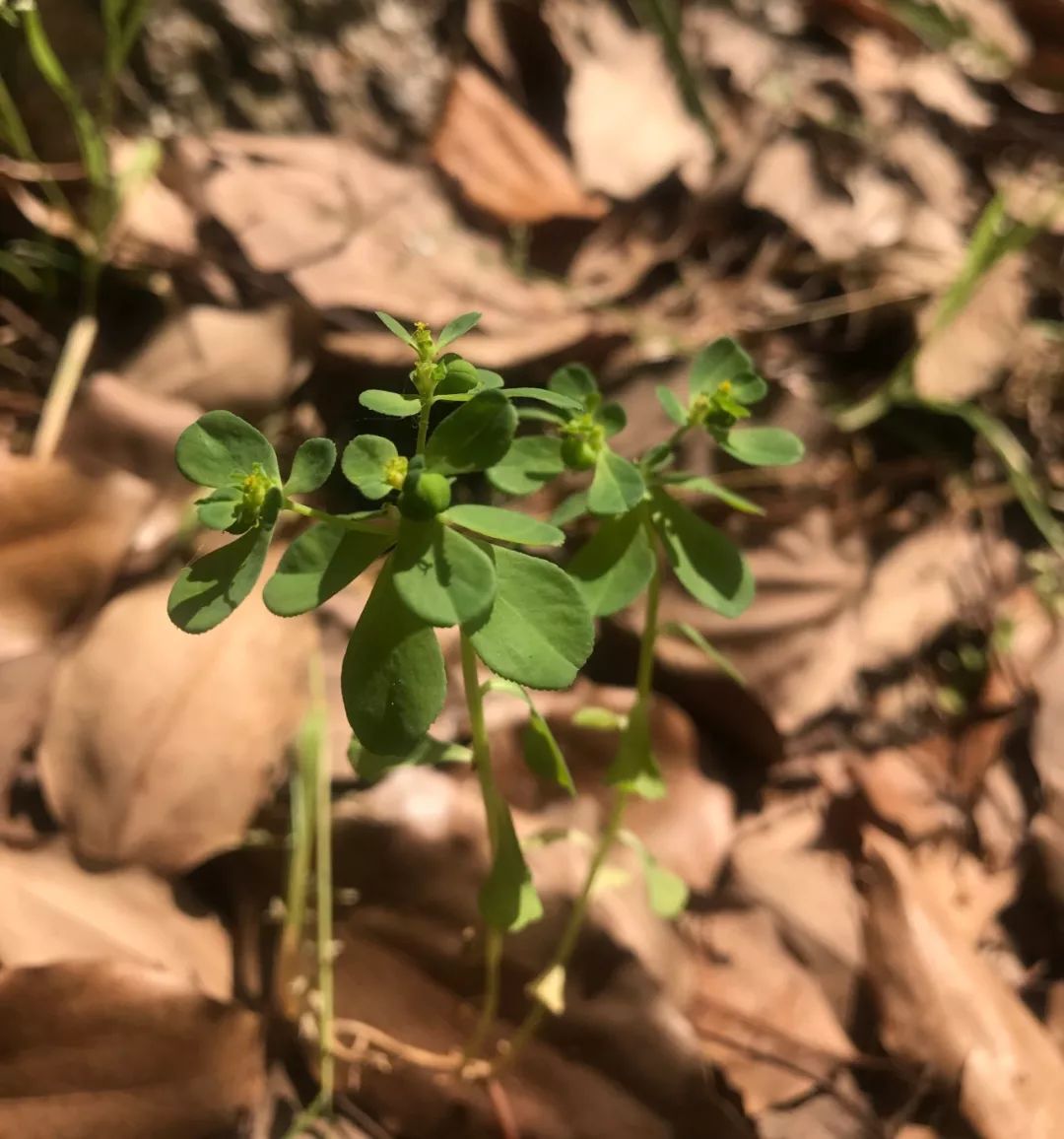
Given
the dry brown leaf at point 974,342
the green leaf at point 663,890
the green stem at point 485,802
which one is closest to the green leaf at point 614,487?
the green stem at point 485,802

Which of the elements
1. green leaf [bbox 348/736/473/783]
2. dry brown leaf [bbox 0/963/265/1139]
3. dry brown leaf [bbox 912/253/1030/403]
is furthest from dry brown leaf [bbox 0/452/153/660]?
dry brown leaf [bbox 912/253/1030/403]

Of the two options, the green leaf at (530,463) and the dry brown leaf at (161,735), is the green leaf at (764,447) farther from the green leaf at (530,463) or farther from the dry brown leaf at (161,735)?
the dry brown leaf at (161,735)

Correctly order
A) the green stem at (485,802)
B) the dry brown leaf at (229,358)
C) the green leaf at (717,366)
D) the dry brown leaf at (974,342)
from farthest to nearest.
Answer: the dry brown leaf at (974,342), the dry brown leaf at (229,358), the green leaf at (717,366), the green stem at (485,802)

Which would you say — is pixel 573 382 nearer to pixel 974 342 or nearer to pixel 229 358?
pixel 229 358

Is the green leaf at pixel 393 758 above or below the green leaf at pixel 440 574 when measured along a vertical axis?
below

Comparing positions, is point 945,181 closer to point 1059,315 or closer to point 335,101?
point 1059,315

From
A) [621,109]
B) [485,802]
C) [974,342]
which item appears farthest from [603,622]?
[621,109]

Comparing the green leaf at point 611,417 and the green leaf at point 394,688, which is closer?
the green leaf at point 394,688

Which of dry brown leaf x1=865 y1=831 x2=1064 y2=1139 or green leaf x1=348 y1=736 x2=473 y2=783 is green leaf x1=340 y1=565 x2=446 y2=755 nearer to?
green leaf x1=348 y1=736 x2=473 y2=783
